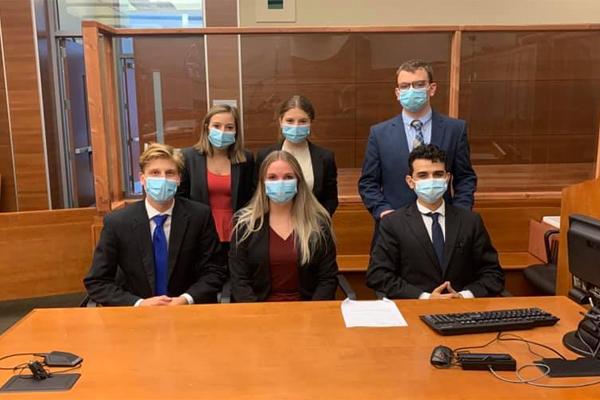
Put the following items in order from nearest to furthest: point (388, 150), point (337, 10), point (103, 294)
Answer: point (103, 294)
point (388, 150)
point (337, 10)

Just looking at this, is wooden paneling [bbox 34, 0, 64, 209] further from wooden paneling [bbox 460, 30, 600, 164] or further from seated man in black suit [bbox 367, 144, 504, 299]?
seated man in black suit [bbox 367, 144, 504, 299]

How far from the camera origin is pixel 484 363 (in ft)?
4.95

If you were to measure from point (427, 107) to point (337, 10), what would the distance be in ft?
8.61

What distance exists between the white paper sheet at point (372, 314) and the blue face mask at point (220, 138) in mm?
1230

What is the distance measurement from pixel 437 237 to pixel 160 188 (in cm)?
125

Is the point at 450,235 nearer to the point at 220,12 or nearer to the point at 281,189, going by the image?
the point at 281,189

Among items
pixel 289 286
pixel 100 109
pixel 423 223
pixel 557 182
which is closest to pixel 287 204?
pixel 289 286

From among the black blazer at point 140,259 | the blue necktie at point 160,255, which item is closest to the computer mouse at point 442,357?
the black blazer at point 140,259

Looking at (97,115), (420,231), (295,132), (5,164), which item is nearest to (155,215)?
(295,132)

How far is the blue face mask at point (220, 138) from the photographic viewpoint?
284 cm

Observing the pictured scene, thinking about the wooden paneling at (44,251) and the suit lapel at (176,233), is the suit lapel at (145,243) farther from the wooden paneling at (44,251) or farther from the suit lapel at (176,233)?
the wooden paneling at (44,251)

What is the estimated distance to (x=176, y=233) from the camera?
94.2 inches

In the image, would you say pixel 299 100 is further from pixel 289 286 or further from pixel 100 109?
pixel 100 109

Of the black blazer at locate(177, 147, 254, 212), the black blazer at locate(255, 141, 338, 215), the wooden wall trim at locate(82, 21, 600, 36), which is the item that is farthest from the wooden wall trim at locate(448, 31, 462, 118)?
the black blazer at locate(177, 147, 254, 212)
